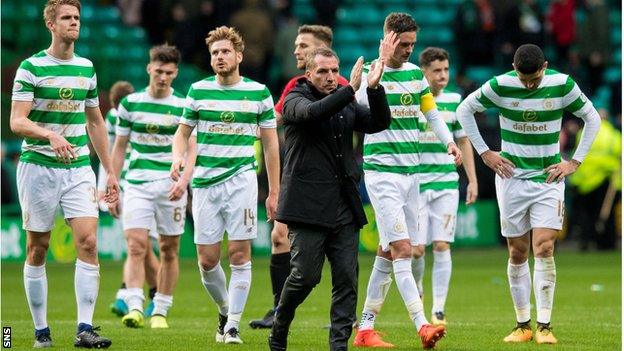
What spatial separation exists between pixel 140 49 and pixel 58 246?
6441 millimetres

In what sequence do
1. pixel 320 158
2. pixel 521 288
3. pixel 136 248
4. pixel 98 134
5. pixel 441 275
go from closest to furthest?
pixel 320 158 < pixel 98 134 < pixel 521 288 < pixel 136 248 < pixel 441 275

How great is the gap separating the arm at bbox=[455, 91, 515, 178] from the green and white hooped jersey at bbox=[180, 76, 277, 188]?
5.25 feet

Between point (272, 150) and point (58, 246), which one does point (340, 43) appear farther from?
point (272, 150)

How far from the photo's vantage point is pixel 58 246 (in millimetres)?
22344

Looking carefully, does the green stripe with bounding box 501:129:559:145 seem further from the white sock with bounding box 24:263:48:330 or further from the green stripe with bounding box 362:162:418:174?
the white sock with bounding box 24:263:48:330

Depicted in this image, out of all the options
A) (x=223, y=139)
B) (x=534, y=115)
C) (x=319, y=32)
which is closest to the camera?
(x=534, y=115)

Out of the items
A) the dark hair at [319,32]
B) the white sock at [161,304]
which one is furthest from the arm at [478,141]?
the white sock at [161,304]

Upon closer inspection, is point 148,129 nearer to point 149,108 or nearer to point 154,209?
point 149,108

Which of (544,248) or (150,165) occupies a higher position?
(150,165)

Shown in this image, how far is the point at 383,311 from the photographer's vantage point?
49.5 ft

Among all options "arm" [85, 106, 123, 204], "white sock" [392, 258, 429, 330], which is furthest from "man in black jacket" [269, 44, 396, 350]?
"arm" [85, 106, 123, 204]

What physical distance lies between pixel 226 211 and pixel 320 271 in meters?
2.15

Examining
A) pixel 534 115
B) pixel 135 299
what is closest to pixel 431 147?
pixel 534 115

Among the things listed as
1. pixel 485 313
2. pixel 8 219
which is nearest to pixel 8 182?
pixel 8 219
